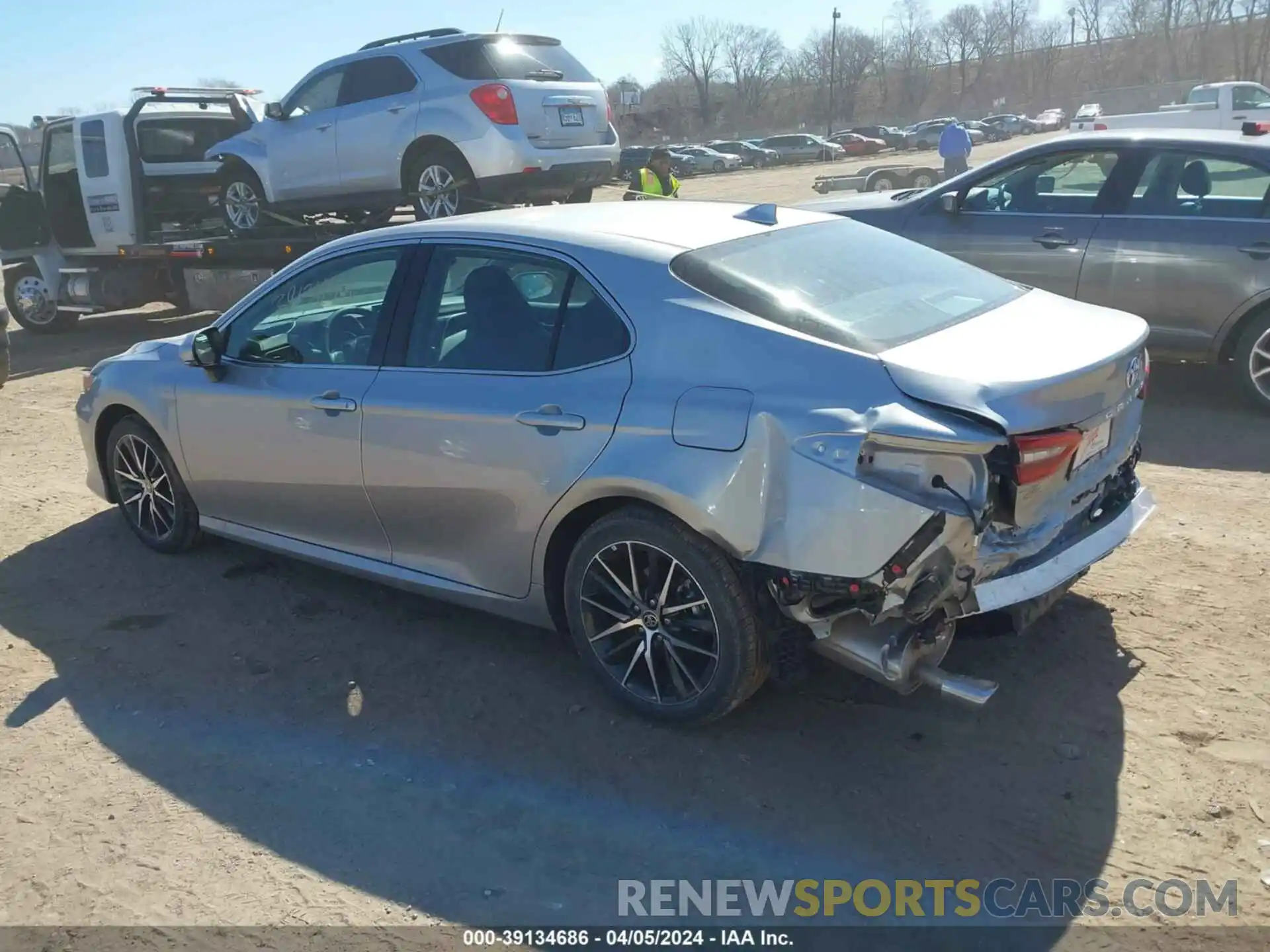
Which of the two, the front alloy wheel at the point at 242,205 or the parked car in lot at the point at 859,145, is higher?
the parked car in lot at the point at 859,145

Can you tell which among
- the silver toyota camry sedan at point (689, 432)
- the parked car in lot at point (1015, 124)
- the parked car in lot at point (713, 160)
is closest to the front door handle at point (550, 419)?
the silver toyota camry sedan at point (689, 432)

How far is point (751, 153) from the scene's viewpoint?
181 ft

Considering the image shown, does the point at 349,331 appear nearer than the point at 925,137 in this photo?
Yes

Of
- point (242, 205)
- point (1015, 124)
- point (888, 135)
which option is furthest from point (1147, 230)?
point (1015, 124)

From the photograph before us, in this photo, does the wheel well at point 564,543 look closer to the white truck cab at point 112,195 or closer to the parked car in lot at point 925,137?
the white truck cab at point 112,195

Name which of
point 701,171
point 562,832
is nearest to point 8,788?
point 562,832

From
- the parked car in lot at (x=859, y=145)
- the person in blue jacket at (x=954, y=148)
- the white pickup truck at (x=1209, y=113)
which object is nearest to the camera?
the person in blue jacket at (x=954, y=148)

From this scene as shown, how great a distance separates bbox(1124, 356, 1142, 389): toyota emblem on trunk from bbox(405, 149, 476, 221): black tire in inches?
281

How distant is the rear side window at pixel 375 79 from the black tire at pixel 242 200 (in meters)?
1.74

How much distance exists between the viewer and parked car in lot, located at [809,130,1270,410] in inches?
271

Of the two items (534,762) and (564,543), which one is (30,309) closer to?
(564,543)

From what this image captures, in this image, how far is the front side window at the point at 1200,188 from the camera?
22.7 feet

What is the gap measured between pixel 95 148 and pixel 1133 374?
1210 centimetres

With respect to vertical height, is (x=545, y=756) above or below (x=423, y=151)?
below
